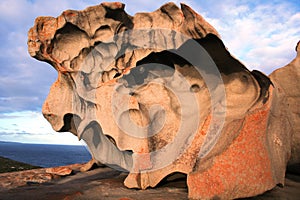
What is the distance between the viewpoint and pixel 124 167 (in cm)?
766

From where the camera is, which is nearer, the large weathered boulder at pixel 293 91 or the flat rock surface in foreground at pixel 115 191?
the flat rock surface in foreground at pixel 115 191

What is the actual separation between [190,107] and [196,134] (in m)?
0.80

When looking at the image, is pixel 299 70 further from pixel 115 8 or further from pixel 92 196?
pixel 92 196

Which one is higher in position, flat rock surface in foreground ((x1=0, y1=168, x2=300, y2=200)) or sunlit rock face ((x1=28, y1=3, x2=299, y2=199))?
A: sunlit rock face ((x1=28, y1=3, x2=299, y2=199))

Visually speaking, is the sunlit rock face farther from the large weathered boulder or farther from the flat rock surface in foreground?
the flat rock surface in foreground

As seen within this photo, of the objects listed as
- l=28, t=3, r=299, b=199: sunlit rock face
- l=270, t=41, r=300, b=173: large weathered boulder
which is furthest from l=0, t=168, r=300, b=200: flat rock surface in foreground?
l=270, t=41, r=300, b=173: large weathered boulder

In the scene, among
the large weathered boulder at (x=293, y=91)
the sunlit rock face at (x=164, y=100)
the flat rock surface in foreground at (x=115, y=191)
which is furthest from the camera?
the large weathered boulder at (x=293, y=91)

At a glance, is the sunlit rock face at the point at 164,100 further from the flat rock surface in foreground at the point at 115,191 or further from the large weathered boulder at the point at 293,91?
the flat rock surface in foreground at the point at 115,191

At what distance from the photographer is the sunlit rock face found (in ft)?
15.8

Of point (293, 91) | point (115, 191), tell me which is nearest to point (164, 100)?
point (115, 191)

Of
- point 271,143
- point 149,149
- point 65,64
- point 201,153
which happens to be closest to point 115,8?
point 65,64

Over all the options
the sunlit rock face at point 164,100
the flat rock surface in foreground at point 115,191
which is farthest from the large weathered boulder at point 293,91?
the flat rock surface in foreground at point 115,191

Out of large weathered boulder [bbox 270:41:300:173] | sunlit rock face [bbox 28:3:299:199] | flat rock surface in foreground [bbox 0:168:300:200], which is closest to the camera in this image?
sunlit rock face [bbox 28:3:299:199]

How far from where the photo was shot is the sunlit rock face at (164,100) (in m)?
4.81
